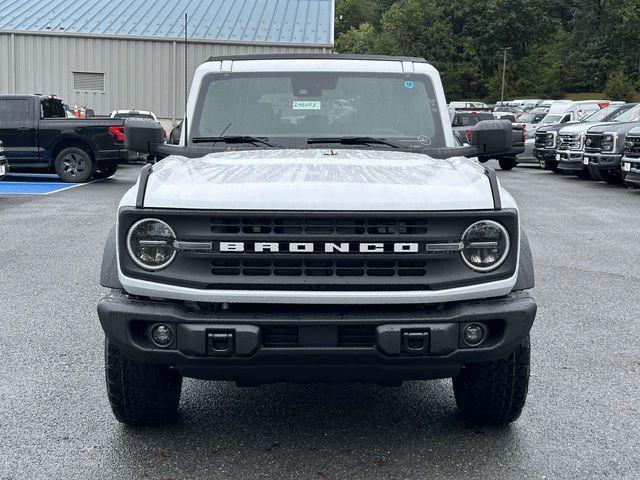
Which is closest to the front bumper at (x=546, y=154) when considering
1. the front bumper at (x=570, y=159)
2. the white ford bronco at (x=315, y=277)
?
the front bumper at (x=570, y=159)

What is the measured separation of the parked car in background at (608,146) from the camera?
19.7 meters

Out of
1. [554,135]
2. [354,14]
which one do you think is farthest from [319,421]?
[354,14]

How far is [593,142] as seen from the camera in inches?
806

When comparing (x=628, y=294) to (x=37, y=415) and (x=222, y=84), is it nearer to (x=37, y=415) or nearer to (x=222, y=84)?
(x=222, y=84)

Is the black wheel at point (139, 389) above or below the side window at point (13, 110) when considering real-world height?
below

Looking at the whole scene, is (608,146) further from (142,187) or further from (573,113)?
(142,187)

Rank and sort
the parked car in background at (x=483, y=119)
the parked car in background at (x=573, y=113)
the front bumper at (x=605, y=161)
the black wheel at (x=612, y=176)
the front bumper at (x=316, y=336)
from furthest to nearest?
1. the parked car in background at (x=573, y=113)
2. the parked car in background at (x=483, y=119)
3. the black wheel at (x=612, y=176)
4. the front bumper at (x=605, y=161)
5. the front bumper at (x=316, y=336)

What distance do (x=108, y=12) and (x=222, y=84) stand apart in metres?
34.8

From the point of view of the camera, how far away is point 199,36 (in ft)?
117

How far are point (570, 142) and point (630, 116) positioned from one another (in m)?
1.55

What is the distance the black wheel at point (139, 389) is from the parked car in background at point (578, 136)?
59.7 feet

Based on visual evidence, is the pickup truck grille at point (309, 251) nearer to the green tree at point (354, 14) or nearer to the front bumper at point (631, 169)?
the front bumper at point (631, 169)

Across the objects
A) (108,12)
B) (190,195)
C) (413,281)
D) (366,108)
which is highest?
(108,12)

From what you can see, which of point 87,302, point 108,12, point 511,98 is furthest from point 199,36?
point 511,98
